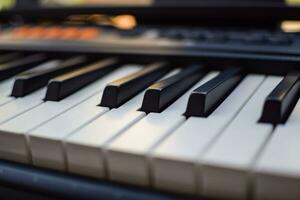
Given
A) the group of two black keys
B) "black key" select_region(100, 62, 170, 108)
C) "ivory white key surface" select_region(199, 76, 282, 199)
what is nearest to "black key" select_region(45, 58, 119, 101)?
the group of two black keys

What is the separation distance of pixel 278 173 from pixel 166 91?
0.95 ft

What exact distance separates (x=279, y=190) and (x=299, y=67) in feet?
1.28

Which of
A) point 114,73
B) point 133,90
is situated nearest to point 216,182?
point 133,90

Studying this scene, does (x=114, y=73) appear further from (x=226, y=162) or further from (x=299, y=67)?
(x=226, y=162)

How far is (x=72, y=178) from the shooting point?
2.01 feet

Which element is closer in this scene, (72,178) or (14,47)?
(72,178)

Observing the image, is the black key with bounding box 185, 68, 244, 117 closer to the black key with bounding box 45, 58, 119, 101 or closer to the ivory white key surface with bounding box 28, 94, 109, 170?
the ivory white key surface with bounding box 28, 94, 109, 170

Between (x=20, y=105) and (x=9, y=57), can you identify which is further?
(x=9, y=57)

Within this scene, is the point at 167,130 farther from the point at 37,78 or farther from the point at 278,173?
the point at 37,78

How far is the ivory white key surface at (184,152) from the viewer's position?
52cm

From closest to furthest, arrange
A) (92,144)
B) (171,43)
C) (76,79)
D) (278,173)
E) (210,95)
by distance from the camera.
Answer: (278,173)
(92,144)
(210,95)
(76,79)
(171,43)

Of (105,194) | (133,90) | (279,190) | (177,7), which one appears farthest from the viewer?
(177,7)

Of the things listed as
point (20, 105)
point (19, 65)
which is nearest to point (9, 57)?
point (19, 65)

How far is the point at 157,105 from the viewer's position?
69cm
